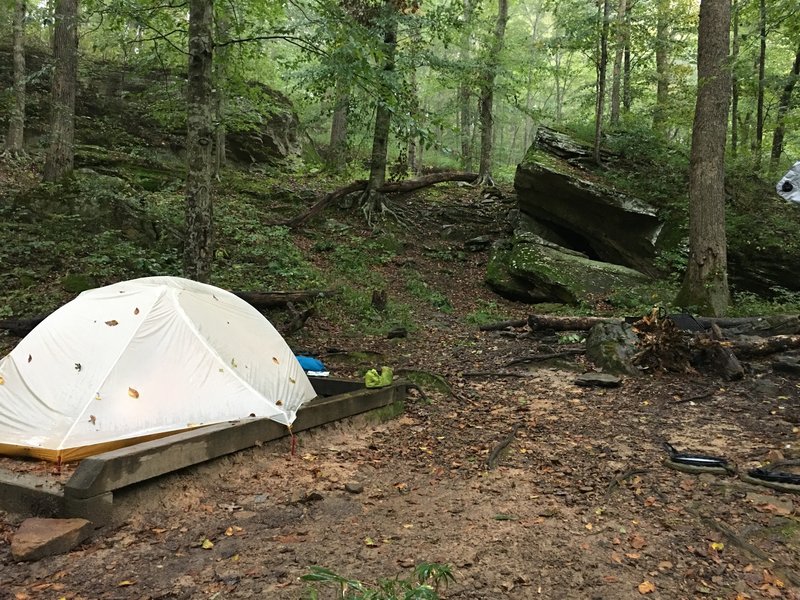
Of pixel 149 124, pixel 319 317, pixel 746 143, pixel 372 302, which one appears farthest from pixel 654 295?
pixel 149 124

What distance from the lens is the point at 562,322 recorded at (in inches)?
372

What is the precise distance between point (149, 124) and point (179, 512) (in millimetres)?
16896

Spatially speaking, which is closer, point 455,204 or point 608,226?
point 608,226

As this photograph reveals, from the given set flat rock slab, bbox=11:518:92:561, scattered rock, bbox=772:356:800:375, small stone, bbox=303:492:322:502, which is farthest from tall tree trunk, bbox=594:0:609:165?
flat rock slab, bbox=11:518:92:561

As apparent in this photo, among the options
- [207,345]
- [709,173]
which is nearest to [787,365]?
[709,173]

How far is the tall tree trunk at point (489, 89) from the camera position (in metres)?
16.0

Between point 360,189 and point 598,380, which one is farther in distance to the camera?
point 360,189

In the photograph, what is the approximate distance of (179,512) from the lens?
3.90 meters

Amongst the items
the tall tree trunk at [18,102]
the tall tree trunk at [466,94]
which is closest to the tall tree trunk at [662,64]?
the tall tree trunk at [466,94]

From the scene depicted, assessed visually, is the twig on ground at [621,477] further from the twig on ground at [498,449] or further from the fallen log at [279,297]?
the fallen log at [279,297]

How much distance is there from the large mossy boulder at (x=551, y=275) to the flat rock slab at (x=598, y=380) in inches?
160

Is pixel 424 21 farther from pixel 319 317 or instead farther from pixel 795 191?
pixel 795 191

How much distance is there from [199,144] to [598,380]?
6.63 meters

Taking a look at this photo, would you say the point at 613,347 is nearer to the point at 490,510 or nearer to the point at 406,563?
the point at 490,510
